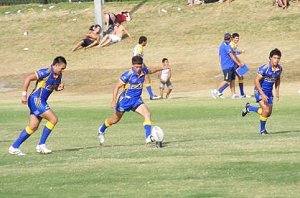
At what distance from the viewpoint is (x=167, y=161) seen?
56.0 feet

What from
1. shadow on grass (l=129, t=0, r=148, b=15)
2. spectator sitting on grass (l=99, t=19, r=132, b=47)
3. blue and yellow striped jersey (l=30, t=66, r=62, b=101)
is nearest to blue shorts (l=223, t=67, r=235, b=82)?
blue and yellow striped jersey (l=30, t=66, r=62, b=101)

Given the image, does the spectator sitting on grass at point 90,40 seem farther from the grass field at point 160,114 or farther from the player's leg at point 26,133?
the player's leg at point 26,133

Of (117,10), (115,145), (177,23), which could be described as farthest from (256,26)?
(115,145)

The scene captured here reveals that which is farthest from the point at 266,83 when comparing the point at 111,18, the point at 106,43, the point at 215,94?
the point at 111,18

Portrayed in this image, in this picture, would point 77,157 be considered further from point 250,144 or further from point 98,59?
point 98,59

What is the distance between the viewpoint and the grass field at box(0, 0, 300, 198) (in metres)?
15.0

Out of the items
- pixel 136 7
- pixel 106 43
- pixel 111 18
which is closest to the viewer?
pixel 106 43

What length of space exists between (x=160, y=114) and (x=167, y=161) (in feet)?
37.7

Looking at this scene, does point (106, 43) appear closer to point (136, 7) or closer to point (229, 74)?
point (136, 7)

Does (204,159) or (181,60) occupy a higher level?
(204,159)

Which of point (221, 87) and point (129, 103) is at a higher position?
point (129, 103)

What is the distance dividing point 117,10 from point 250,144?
35487 mm

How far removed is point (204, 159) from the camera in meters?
17.2

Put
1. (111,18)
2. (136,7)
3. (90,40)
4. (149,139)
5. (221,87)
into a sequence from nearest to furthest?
(149,139) < (221,87) < (111,18) < (90,40) < (136,7)
